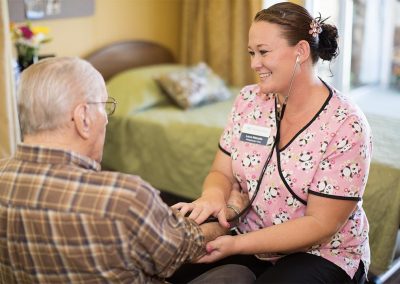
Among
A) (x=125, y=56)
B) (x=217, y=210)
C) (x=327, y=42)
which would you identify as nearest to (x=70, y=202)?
(x=217, y=210)

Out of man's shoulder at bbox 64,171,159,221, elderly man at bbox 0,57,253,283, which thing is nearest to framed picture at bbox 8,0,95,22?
elderly man at bbox 0,57,253,283

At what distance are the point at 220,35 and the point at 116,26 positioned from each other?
847 millimetres

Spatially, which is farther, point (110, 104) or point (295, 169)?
point (295, 169)

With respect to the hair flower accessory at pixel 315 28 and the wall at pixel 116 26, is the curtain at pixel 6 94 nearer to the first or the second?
the wall at pixel 116 26

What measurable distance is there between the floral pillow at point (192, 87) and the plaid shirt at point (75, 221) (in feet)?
7.96

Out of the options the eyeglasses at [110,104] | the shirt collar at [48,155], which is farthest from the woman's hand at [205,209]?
the shirt collar at [48,155]

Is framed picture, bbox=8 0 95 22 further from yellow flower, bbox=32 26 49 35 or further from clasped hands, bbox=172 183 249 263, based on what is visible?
clasped hands, bbox=172 183 249 263

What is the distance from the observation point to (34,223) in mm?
1114

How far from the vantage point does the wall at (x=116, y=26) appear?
3.57 meters

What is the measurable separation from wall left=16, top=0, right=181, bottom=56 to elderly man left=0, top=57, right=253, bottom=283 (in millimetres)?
2420

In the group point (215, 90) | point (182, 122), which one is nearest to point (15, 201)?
point (182, 122)

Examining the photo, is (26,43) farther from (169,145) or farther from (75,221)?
(75,221)

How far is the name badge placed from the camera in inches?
68.8

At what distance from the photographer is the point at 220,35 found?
4.19m
